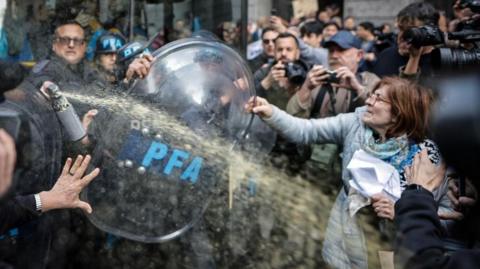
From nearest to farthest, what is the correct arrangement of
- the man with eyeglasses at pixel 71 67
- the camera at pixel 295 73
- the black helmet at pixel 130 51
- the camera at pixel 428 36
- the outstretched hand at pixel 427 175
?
the outstretched hand at pixel 427 175, the man with eyeglasses at pixel 71 67, the camera at pixel 428 36, the black helmet at pixel 130 51, the camera at pixel 295 73

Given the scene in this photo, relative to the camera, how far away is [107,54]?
4180 mm

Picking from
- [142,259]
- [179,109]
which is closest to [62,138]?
[179,109]

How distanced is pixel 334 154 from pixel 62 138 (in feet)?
5.84

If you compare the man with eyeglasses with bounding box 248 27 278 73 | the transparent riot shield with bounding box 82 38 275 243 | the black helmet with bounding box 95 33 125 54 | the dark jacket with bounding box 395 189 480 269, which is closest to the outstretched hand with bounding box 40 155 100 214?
the transparent riot shield with bounding box 82 38 275 243

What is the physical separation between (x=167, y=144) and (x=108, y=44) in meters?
1.55

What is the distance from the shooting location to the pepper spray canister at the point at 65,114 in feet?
9.10

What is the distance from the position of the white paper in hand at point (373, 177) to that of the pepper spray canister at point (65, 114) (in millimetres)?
1198

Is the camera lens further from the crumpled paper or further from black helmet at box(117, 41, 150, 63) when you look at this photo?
black helmet at box(117, 41, 150, 63)

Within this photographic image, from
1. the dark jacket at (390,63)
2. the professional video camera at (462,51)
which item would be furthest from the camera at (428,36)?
the dark jacket at (390,63)

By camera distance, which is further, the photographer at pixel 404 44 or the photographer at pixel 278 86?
the photographer at pixel 404 44

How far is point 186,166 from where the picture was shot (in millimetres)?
2969

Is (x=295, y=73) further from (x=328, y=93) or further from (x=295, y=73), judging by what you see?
(x=328, y=93)

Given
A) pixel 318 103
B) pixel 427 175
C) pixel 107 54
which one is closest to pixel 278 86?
pixel 318 103

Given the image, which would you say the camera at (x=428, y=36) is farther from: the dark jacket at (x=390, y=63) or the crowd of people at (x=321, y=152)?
the dark jacket at (x=390, y=63)
